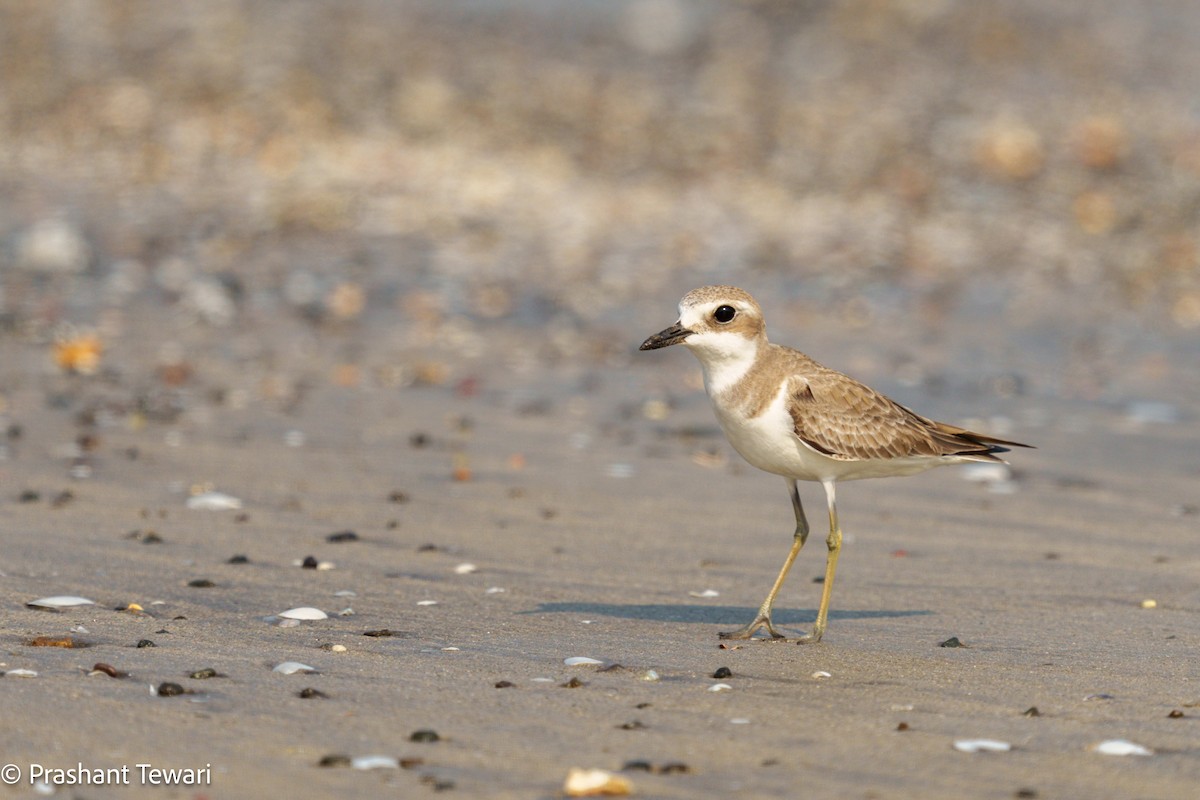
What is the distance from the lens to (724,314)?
533cm

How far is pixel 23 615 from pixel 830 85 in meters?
16.0

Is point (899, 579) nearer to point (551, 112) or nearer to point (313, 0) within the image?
point (551, 112)

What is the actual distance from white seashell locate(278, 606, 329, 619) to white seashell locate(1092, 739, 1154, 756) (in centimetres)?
267

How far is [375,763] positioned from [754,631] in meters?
1.99

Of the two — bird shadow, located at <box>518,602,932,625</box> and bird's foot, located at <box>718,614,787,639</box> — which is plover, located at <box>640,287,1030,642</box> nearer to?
bird's foot, located at <box>718,614,787,639</box>

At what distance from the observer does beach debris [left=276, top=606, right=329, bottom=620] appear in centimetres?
527

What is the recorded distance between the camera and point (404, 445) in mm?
8820

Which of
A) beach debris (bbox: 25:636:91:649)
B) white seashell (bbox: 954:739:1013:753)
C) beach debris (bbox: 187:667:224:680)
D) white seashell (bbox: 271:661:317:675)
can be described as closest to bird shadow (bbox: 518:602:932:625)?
white seashell (bbox: 271:661:317:675)

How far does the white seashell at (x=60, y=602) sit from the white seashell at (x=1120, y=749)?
3324 millimetres

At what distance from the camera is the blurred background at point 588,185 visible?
11.9 m

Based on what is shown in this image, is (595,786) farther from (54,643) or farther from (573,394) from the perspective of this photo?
(573,394)

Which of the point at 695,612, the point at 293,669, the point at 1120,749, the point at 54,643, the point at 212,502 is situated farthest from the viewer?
the point at 212,502

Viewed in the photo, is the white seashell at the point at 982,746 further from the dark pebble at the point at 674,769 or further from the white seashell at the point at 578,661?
the white seashell at the point at 578,661

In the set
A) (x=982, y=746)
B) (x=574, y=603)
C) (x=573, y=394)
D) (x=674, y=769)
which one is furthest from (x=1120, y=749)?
(x=573, y=394)
